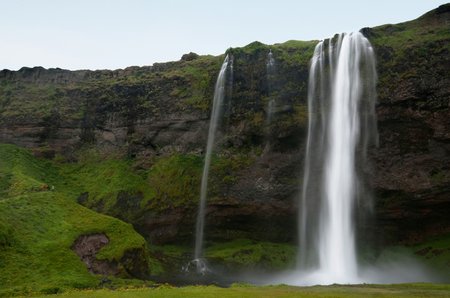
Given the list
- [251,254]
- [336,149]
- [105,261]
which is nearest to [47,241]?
[105,261]

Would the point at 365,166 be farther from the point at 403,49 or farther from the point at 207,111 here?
the point at 207,111

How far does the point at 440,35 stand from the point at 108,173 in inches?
1822

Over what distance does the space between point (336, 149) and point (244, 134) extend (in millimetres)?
12653

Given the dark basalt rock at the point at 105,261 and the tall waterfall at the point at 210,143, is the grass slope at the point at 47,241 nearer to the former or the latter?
the dark basalt rock at the point at 105,261

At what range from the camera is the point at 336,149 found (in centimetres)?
5156

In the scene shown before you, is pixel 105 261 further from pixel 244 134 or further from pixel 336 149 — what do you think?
pixel 336 149

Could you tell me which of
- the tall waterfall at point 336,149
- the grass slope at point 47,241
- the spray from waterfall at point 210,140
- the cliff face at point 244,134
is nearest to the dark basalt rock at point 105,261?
the grass slope at point 47,241

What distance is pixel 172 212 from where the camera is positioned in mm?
58250

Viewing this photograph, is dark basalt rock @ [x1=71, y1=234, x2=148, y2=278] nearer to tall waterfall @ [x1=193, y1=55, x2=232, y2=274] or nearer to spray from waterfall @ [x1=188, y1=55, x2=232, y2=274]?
tall waterfall @ [x1=193, y1=55, x2=232, y2=274]

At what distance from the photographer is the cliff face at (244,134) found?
4988 cm

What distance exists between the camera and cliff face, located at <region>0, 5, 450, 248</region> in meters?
49.9

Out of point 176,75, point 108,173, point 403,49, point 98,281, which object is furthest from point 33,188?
point 403,49

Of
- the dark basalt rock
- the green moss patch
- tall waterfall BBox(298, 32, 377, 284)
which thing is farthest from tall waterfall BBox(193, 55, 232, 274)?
the dark basalt rock

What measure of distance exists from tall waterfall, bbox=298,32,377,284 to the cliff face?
5.05 ft
